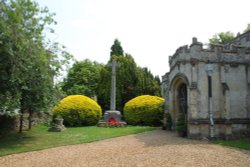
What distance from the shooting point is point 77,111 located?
22.5m

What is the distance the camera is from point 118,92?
31266mm

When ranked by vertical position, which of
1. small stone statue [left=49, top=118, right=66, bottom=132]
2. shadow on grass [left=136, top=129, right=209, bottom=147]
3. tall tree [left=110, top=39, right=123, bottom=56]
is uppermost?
tall tree [left=110, top=39, right=123, bottom=56]

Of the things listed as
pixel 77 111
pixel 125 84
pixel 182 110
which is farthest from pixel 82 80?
pixel 182 110

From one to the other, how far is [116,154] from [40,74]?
252 inches

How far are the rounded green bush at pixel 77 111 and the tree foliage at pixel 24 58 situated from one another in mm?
7531

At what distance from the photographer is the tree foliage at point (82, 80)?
41025 millimetres

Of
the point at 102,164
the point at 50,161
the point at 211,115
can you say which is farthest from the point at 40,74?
the point at 211,115

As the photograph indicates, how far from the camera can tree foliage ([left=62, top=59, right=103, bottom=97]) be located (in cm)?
4103

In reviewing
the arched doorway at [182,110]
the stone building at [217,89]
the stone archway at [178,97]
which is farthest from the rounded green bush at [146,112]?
the stone building at [217,89]

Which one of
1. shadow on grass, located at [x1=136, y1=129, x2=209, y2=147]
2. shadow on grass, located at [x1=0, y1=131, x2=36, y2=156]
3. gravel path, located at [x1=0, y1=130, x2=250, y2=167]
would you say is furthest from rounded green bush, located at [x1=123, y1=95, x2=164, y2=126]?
gravel path, located at [x1=0, y1=130, x2=250, y2=167]

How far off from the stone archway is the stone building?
113 centimetres

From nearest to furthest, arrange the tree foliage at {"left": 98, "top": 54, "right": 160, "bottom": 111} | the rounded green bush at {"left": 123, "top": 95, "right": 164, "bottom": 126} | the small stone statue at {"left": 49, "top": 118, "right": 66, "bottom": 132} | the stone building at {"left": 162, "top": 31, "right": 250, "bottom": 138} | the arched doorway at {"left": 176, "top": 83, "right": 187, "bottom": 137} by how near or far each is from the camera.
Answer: the stone building at {"left": 162, "top": 31, "right": 250, "bottom": 138} → the arched doorway at {"left": 176, "top": 83, "right": 187, "bottom": 137} → the small stone statue at {"left": 49, "top": 118, "right": 66, "bottom": 132} → the rounded green bush at {"left": 123, "top": 95, "right": 164, "bottom": 126} → the tree foliage at {"left": 98, "top": 54, "right": 160, "bottom": 111}

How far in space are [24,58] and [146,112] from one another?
528 inches

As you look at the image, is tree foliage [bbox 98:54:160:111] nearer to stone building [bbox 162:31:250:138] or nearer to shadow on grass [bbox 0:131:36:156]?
stone building [bbox 162:31:250:138]
